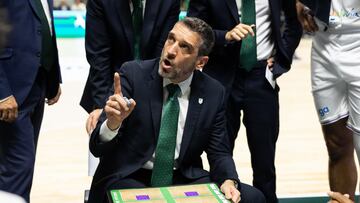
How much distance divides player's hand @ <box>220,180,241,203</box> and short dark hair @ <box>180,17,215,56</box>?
0.64 metres

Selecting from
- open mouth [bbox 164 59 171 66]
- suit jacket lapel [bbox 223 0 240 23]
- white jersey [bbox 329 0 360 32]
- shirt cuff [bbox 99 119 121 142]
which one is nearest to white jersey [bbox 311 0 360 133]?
white jersey [bbox 329 0 360 32]

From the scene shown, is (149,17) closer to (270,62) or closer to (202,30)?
(202,30)

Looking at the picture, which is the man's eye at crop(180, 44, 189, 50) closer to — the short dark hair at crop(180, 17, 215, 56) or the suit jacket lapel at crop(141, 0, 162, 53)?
the short dark hair at crop(180, 17, 215, 56)

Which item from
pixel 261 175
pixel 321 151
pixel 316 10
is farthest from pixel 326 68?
pixel 321 151

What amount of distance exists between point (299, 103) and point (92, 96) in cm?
493

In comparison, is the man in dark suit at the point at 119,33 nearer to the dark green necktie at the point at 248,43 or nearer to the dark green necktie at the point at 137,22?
the dark green necktie at the point at 137,22

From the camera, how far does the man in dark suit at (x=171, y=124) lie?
136 inches

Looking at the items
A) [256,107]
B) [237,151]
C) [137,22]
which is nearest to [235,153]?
[237,151]

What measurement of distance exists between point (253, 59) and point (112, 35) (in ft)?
2.58

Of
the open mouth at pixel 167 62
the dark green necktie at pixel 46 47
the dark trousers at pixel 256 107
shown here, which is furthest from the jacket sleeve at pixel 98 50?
the dark trousers at pixel 256 107

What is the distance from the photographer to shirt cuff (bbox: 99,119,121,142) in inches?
129

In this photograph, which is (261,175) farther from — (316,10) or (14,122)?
(14,122)

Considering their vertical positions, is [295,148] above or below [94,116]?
below

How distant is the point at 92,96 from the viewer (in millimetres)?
3936
